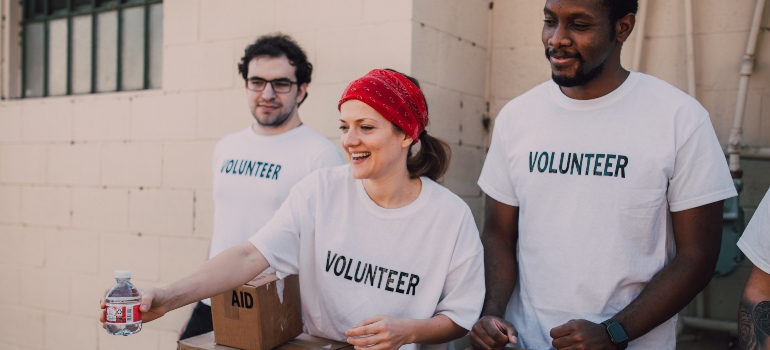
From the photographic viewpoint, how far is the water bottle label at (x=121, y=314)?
72.4 inches

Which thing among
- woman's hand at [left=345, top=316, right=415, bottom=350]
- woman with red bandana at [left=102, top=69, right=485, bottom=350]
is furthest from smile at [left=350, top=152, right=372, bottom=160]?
woman's hand at [left=345, top=316, right=415, bottom=350]

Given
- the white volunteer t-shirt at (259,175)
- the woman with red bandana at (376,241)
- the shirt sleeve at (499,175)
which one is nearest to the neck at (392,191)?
the woman with red bandana at (376,241)

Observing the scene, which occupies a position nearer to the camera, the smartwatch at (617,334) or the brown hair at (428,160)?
the smartwatch at (617,334)

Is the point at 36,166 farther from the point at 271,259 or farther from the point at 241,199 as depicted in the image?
the point at 271,259

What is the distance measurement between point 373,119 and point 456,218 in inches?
16.2

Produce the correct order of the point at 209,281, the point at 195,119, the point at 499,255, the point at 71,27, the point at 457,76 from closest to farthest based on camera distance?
1. the point at 209,281
2. the point at 499,255
3. the point at 457,76
4. the point at 195,119
5. the point at 71,27

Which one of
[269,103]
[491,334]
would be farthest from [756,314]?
[269,103]

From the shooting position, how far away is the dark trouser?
318 centimetres

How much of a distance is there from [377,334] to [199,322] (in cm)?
146

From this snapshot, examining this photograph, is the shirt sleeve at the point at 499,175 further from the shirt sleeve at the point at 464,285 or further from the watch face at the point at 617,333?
the watch face at the point at 617,333

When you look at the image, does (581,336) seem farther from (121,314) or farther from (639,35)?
(639,35)

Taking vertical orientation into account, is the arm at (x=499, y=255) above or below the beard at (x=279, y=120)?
below

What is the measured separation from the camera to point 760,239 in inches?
77.2

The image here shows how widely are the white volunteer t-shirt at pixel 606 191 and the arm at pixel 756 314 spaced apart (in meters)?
0.27
